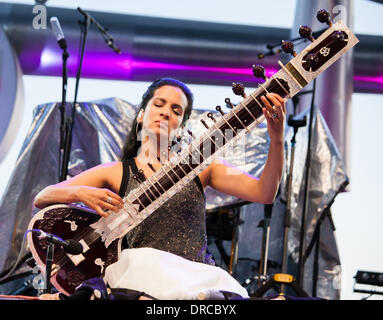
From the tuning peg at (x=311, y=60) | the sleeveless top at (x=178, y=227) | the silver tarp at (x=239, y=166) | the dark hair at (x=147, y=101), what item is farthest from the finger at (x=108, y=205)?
the silver tarp at (x=239, y=166)

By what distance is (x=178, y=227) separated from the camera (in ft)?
7.38

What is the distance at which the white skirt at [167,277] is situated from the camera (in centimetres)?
149

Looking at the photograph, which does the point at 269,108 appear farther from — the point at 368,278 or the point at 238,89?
the point at 368,278

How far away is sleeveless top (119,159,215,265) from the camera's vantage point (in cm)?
221

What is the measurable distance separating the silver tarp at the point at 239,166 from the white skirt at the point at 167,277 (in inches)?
84.0

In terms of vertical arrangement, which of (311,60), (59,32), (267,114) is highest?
(59,32)

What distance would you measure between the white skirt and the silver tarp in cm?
213

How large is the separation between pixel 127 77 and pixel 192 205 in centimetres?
264

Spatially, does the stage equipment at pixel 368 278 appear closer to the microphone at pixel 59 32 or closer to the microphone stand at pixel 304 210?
the microphone stand at pixel 304 210

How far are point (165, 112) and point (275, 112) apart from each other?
2.14 ft

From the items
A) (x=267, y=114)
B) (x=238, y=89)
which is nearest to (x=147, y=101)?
(x=238, y=89)

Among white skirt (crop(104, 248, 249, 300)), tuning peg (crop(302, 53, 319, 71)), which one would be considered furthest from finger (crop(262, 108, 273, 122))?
white skirt (crop(104, 248, 249, 300))

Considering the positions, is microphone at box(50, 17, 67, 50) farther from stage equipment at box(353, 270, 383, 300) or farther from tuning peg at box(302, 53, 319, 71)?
stage equipment at box(353, 270, 383, 300)

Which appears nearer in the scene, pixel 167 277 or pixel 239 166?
pixel 167 277
